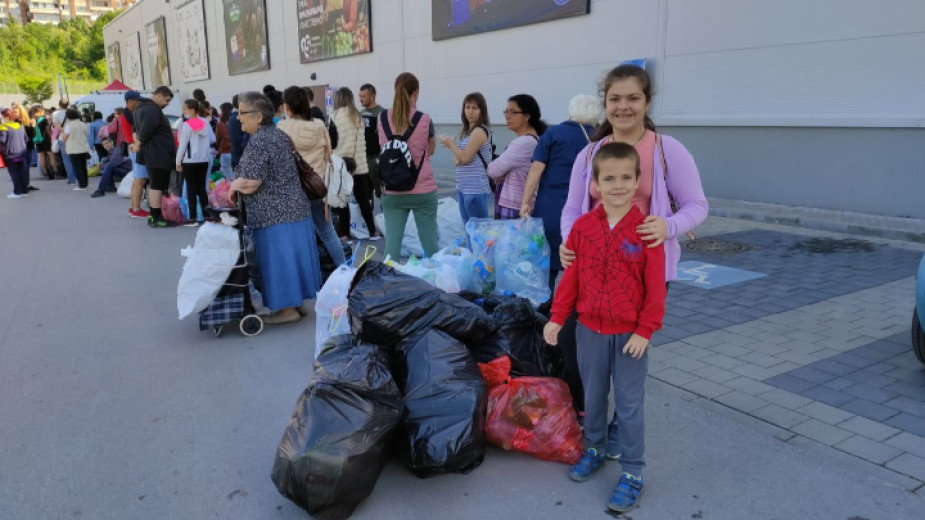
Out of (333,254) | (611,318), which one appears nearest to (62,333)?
(333,254)

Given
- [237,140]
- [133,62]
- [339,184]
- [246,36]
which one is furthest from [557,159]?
[133,62]

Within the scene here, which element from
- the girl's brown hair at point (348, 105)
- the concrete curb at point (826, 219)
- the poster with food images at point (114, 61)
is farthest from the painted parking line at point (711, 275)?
the poster with food images at point (114, 61)

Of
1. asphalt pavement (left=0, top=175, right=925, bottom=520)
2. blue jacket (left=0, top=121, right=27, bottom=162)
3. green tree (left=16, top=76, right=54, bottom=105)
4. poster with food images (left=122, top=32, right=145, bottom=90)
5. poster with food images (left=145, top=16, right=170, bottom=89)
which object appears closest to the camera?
asphalt pavement (left=0, top=175, right=925, bottom=520)

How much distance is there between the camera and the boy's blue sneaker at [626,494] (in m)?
2.65

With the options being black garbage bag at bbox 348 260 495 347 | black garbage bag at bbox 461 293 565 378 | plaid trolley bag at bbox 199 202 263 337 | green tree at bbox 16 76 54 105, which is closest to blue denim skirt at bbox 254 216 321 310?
plaid trolley bag at bbox 199 202 263 337

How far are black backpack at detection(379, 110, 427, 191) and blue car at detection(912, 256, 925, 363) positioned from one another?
342 centimetres

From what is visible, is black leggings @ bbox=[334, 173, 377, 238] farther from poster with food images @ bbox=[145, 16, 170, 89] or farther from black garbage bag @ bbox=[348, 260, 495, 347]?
poster with food images @ bbox=[145, 16, 170, 89]

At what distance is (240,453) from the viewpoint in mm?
3217

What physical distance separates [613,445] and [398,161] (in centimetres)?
291

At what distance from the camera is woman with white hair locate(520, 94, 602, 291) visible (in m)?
4.16

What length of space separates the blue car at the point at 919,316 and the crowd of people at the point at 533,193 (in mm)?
1839

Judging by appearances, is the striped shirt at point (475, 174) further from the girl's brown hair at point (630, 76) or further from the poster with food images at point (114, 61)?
the poster with food images at point (114, 61)

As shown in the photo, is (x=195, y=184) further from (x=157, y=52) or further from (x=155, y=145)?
(x=157, y=52)

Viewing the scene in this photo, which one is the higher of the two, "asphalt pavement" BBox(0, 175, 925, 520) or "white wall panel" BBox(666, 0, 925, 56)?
"white wall panel" BBox(666, 0, 925, 56)
